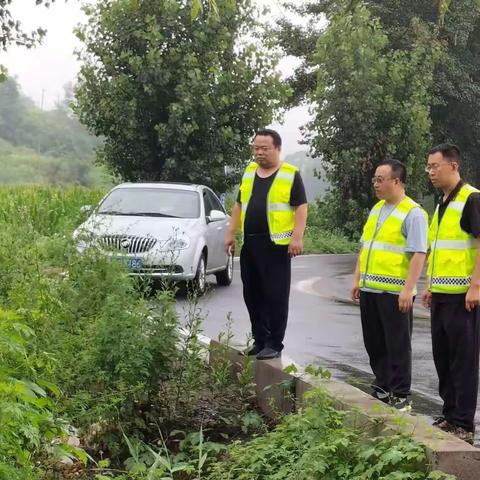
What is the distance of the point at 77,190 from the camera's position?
27.3m

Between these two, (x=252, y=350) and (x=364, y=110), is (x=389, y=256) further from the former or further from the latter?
(x=364, y=110)

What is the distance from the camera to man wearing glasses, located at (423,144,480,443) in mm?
5941

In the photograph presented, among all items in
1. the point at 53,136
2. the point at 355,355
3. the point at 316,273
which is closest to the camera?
the point at 355,355

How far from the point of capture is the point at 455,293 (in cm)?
601

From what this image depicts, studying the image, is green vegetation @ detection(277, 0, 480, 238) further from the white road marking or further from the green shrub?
the green shrub

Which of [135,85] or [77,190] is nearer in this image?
[135,85]

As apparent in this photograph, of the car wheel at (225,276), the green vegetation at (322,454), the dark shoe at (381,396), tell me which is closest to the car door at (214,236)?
the car wheel at (225,276)

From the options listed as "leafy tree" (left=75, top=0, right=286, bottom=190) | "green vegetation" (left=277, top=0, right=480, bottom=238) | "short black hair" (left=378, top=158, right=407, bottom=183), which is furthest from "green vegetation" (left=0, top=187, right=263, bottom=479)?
"green vegetation" (left=277, top=0, right=480, bottom=238)

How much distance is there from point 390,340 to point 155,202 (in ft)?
30.0

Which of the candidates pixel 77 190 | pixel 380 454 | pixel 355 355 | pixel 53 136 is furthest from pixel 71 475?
pixel 53 136

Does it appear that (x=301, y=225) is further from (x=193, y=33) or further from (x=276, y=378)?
(x=193, y=33)

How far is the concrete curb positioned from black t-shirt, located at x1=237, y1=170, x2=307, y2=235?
2.85 feet

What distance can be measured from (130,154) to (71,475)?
21.1 meters

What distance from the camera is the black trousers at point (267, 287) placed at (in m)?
7.03
